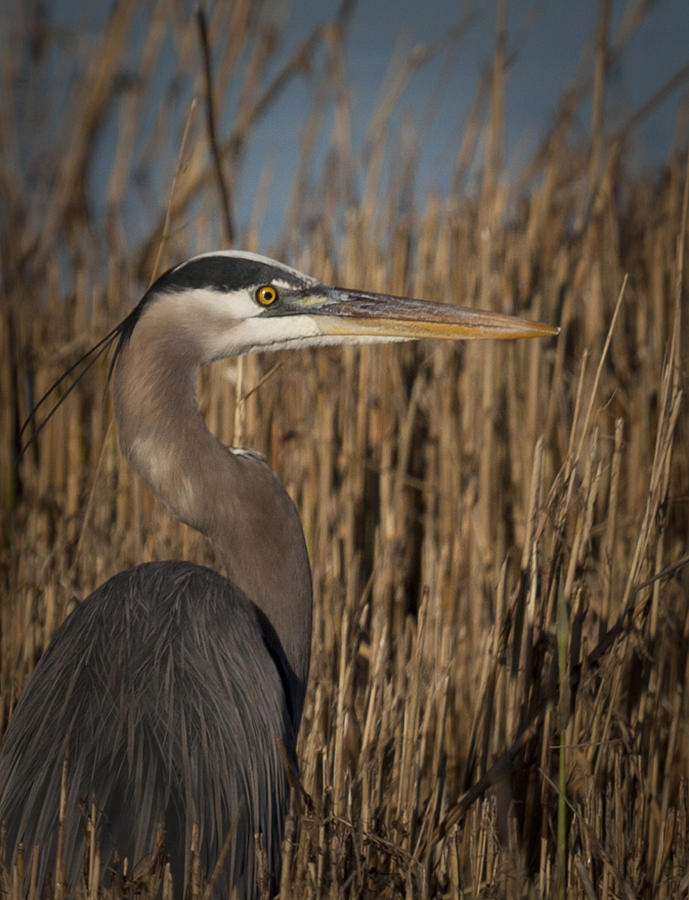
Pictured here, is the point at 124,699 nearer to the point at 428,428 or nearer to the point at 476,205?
the point at 428,428

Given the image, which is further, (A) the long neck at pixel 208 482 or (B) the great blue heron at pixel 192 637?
(A) the long neck at pixel 208 482

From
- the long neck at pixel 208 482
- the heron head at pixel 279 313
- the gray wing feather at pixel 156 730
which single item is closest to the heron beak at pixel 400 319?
the heron head at pixel 279 313

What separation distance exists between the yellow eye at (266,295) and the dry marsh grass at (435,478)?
0.85 feet

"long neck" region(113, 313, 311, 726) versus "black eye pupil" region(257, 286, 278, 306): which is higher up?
"black eye pupil" region(257, 286, 278, 306)

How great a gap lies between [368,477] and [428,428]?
0.22 meters

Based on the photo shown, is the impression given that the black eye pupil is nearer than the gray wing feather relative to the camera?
No

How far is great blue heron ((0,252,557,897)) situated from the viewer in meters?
1.47

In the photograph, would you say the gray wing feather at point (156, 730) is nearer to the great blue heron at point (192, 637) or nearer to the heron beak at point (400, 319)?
the great blue heron at point (192, 637)

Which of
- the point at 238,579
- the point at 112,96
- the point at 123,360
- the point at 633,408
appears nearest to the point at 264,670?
the point at 238,579

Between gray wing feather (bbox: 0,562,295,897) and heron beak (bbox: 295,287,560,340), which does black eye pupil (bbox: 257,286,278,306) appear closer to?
heron beak (bbox: 295,287,560,340)

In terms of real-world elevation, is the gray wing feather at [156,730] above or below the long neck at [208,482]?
below

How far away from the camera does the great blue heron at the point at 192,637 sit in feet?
4.83

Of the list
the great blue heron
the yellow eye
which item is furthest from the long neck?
the yellow eye

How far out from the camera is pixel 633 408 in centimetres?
279
